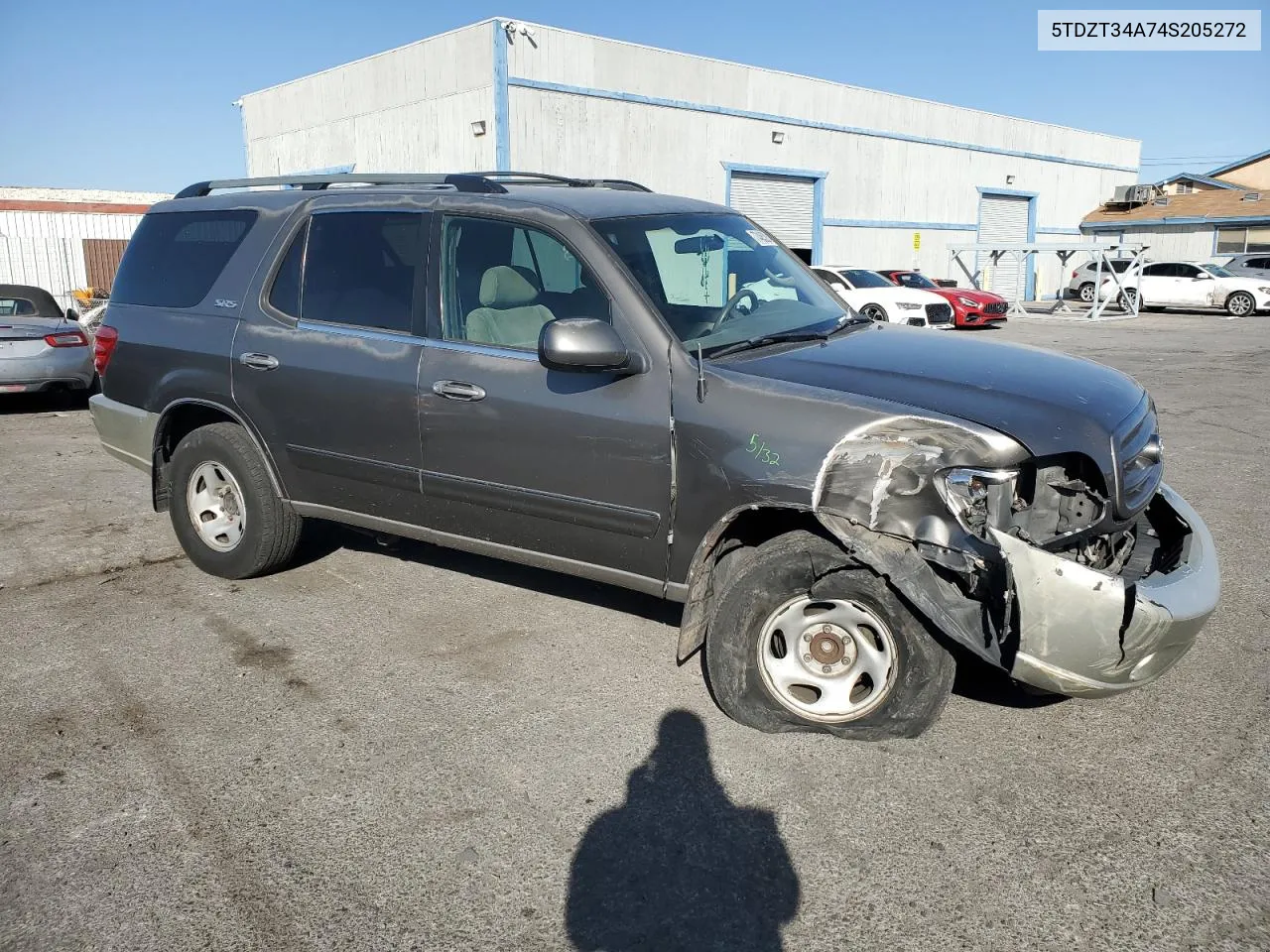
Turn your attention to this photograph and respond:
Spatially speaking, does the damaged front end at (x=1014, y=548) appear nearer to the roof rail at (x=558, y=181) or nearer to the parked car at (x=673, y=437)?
the parked car at (x=673, y=437)

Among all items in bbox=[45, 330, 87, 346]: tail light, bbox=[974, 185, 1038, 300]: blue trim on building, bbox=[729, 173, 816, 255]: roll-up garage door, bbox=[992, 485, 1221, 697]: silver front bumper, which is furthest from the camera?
bbox=[974, 185, 1038, 300]: blue trim on building

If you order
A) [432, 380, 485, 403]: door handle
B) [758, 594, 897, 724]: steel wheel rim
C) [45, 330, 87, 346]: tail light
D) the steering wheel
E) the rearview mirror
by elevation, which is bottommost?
[758, 594, 897, 724]: steel wheel rim

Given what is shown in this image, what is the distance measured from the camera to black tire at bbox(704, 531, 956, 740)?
335 centimetres

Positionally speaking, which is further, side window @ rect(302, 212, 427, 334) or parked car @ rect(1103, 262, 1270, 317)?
parked car @ rect(1103, 262, 1270, 317)

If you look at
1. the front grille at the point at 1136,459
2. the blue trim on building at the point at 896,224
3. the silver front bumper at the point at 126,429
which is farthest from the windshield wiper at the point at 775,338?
the blue trim on building at the point at 896,224

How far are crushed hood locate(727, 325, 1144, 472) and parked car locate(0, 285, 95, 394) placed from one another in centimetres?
943

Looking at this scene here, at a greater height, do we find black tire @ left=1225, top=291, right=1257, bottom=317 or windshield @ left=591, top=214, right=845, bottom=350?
windshield @ left=591, top=214, right=845, bottom=350

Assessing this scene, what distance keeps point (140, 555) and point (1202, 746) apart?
5.35m

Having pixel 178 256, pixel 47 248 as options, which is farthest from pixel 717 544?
pixel 47 248

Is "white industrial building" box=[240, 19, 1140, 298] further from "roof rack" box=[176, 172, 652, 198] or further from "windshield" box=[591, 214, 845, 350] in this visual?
"windshield" box=[591, 214, 845, 350]

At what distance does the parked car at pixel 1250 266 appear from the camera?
30.3 metres

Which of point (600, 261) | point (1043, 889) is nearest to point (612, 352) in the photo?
point (600, 261)

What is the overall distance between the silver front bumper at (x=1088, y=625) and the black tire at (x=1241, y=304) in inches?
1219

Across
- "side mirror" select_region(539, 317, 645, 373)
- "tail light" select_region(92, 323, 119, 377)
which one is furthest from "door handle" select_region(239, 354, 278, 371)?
"side mirror" select_region(539, 317, 645, 373)
